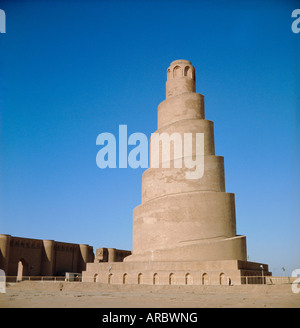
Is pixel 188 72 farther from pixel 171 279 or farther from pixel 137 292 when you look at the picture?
pixel 137 292

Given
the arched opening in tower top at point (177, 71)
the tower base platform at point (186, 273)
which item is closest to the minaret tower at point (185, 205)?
the arched opening in tower top at point (177, 71)

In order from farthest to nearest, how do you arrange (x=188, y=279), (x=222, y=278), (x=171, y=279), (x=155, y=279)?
(x=155, y=279) < (x=171, y=279) < (x=188, y=279) < (x=222, y=278)

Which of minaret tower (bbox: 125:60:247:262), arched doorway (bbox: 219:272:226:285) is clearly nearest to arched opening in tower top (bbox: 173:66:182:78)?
minaret tower (bbox: 125:60:247:262)

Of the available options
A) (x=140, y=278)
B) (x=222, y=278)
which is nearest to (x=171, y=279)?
(x=140, y=278)

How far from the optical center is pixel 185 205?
2430 cm

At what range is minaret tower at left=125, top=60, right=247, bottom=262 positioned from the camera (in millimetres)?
23141

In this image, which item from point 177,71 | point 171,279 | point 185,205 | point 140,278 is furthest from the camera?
point 177,71

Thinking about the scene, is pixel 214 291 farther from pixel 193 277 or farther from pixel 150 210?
pixel 150 210

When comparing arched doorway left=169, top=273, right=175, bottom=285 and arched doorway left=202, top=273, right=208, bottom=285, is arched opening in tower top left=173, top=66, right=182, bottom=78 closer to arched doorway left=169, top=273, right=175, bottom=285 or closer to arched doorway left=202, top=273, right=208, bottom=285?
arched doorway left=169, top=273, right=175, bottom=285

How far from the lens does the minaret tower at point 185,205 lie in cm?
2314

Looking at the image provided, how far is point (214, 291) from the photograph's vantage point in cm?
1792

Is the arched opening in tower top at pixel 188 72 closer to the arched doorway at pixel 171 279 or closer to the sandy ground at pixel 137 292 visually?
the arched doorway at pixel 171 279
